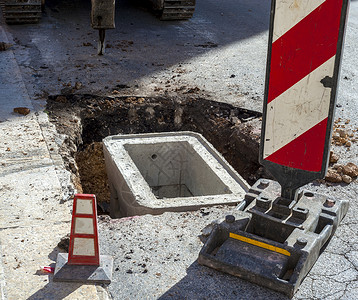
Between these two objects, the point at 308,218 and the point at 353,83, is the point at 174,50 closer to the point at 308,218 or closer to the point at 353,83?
the point at 353,83

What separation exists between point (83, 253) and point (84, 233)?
12 cm

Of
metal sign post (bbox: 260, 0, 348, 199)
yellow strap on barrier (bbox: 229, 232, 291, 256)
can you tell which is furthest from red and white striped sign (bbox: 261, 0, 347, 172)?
yellow strap on barrier (bbox: 229, 232, 291, 256)

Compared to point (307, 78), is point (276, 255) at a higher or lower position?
lower

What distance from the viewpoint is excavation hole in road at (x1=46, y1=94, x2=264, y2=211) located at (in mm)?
4752

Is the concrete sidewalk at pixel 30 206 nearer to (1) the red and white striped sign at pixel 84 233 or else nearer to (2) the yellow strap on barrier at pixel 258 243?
(1) the red and white striped sign at pixel 84 233

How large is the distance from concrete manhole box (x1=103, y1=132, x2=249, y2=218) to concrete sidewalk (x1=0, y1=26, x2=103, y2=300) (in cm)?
48

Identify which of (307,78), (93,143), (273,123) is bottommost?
(93,143)

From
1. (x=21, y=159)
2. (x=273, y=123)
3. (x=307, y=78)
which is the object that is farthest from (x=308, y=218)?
(x=21, y=159)

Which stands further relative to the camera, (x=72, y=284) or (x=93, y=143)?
(x=93, y=143)

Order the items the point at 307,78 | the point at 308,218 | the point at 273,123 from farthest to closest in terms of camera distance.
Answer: the point at 308,218
the point at 273,123
the point at 307,78

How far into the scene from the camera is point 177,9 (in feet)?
27.5

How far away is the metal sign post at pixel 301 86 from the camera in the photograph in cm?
225

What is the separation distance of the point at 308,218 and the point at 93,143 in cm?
285

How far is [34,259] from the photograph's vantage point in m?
2.72
